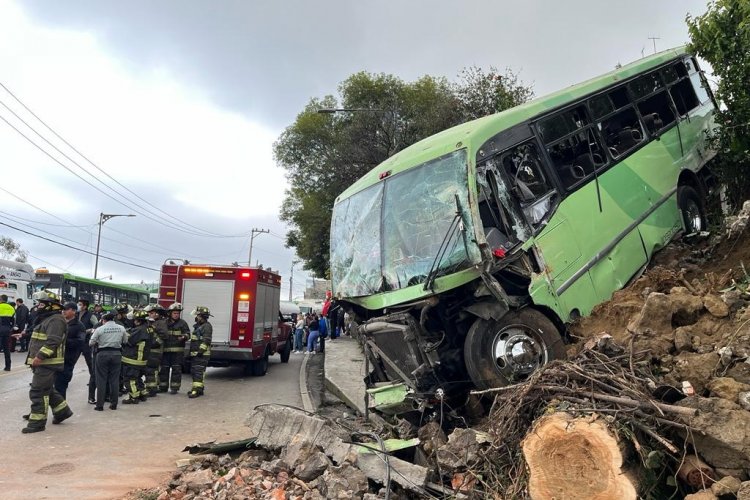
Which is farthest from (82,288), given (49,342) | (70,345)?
(49,342)

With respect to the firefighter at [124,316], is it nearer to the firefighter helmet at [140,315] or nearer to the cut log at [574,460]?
the firefighter helmet at [140,315]

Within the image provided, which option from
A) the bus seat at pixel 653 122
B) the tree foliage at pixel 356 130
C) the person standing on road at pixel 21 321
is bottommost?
the person standing on road at pixel 21 321

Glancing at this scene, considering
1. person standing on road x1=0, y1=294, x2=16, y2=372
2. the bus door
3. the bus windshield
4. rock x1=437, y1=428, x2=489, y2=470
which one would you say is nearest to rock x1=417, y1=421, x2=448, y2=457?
rock x1=437, y1=428, x2=489, y2=470

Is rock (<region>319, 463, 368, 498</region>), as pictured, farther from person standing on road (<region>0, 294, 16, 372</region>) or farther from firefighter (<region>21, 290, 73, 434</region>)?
person standing on road (<region>0, 294, 16, 372</region>)

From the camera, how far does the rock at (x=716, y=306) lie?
4277 millimetres

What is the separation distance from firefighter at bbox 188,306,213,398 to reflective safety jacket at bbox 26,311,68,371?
3065mm

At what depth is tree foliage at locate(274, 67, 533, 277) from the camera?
1766cm

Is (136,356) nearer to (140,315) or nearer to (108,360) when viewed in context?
(140,315)

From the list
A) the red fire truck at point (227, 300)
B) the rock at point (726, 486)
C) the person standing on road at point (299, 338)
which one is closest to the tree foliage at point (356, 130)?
the person standing on road at point (299, 338)

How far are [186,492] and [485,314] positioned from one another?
3.11m

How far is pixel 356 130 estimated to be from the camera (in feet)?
64.5

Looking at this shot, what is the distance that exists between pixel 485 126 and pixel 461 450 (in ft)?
10.4

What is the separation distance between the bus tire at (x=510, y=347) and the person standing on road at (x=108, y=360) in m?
6.07

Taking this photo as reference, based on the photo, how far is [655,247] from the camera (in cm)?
663
